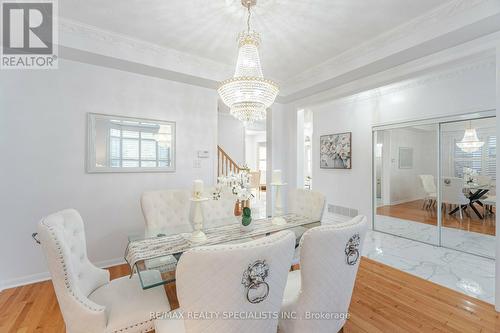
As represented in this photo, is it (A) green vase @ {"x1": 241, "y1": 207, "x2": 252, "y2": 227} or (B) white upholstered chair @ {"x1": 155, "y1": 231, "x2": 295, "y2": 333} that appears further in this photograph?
(A) green vase @ {"x1": 241, "y1": 207, "x2": 252, "y2": 227}

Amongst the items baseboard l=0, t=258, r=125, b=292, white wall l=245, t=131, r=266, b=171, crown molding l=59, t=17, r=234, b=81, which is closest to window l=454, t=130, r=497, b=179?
crown molding l=59, t=17, r=234, b=81

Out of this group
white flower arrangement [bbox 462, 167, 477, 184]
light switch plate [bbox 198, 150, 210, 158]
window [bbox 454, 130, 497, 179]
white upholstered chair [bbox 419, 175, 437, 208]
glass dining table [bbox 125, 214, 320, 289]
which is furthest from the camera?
white upholstered chair [bbox 419, 175, 437, 208]

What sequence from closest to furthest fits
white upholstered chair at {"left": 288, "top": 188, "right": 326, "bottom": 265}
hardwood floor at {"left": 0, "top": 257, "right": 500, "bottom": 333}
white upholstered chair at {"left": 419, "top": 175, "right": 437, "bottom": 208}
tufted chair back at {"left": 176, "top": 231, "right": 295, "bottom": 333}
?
tufted chair back at {"left": 176, "top": 231, "right": 295, "bottom": 333} → hardwood floor at {"left": 0, "top": 257, "right": 500, "bottom": 333} → white upholstered chair at {"left": 288, "top": 188, "right": 326, "bottom": 265} → white upholstered chair at {"left": 419, "top": 175, "right": 437, "bottom": 208}

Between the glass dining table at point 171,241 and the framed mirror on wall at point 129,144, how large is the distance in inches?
45.0

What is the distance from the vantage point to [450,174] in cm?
353

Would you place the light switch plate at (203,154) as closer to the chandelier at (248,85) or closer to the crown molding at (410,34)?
the chandelier at (248,85)

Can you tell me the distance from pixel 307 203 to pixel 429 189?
101 inches

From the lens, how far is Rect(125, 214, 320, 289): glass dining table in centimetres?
139

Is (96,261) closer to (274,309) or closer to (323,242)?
(274,309)

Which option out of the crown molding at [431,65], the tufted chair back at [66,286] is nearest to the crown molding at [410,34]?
the crown molding at [431,65]

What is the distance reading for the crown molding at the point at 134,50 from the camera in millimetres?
2299

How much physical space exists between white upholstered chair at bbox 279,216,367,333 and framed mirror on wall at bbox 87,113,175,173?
8.08 feet

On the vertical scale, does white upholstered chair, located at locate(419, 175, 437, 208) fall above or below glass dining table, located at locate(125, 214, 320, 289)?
above

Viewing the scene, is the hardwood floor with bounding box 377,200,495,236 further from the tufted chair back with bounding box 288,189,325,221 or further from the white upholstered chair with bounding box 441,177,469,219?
the tufted chair back with bounding box 288,189,325,221
